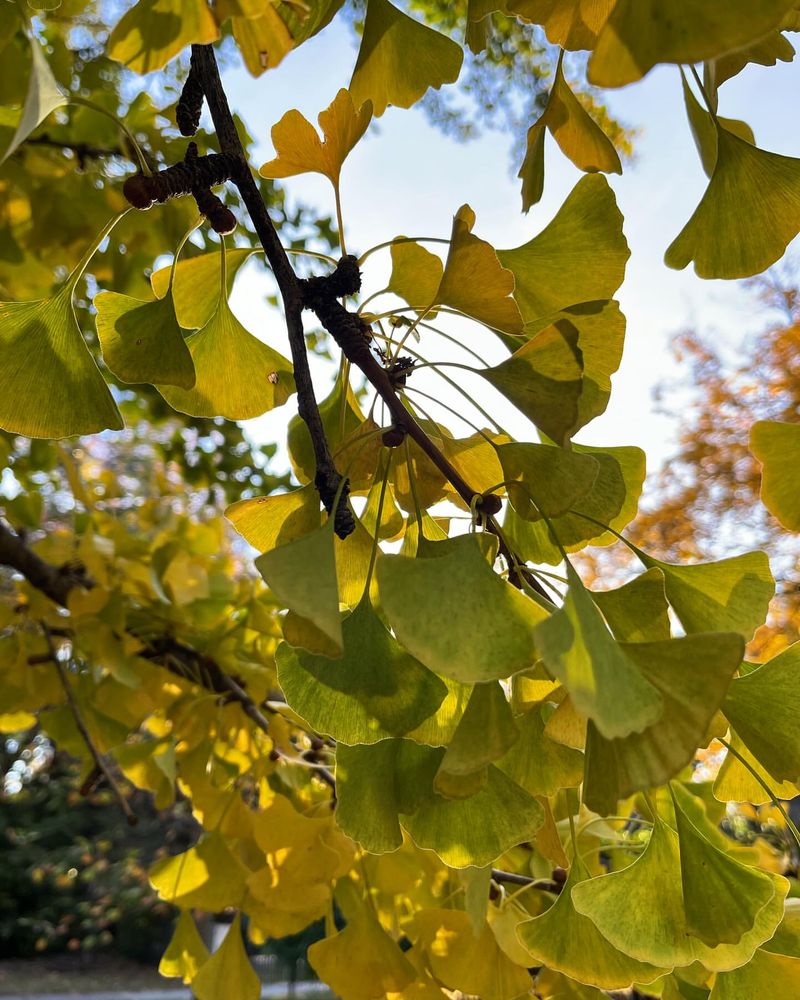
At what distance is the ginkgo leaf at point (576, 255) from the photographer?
421 mm

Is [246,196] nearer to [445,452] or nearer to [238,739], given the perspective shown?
[445,452]

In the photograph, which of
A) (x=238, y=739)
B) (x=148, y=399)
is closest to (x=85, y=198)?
(x=148, y=399)

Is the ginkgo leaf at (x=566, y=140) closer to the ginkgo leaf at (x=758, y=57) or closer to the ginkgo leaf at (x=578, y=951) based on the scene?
the ginkgo leaf at (x=758, y=57)

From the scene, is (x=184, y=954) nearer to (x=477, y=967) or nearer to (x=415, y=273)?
(x=477, y=967)

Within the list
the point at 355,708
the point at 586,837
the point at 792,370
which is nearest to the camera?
the point at 355,708

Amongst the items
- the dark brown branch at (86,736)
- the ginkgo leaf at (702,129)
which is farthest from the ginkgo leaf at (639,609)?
the dark brown branch at (86,736)

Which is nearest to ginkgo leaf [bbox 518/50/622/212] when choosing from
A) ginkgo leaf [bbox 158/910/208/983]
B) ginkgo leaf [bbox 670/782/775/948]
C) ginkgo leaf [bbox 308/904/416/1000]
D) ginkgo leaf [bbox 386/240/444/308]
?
ginkgo leaf [bbox 386/240/444/308]

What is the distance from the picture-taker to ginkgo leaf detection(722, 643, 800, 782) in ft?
1.13

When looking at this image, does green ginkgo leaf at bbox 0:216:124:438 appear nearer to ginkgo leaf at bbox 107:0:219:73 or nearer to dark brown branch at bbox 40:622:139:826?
ginkgo leaf at bbox 107:0:219:73

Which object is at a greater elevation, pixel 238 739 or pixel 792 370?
pixel 238 739

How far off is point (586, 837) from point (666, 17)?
26.3 inches

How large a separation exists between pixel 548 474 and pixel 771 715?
6.3 inches

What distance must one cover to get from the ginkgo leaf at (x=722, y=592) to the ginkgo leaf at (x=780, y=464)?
27 millimetres

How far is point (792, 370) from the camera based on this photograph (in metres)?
4.31
